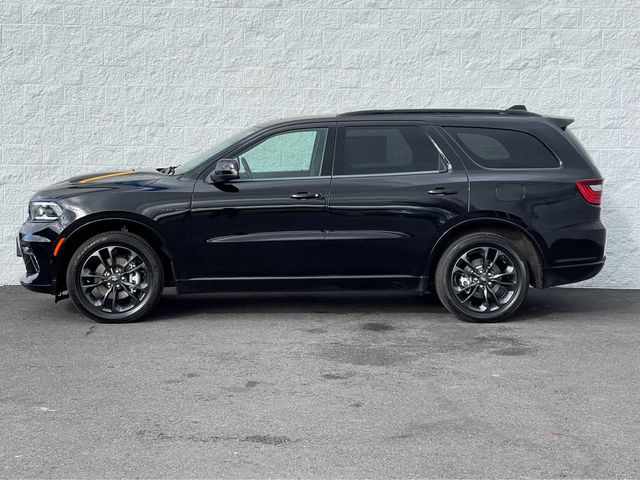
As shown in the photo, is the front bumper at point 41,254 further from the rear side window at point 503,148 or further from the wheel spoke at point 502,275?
the wheel spoke at point 502,275

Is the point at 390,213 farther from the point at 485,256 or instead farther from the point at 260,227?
the point at 260,227

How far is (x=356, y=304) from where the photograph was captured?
32.1 feet

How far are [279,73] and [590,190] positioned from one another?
3907 millimetres

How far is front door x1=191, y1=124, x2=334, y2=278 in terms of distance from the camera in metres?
8.64

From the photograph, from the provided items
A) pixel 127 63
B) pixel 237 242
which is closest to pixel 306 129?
pixel 237 242

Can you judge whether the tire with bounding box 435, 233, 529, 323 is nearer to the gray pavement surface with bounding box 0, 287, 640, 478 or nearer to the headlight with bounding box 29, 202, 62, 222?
the gray pavement surface with bounding box 0, 287, 640, 478

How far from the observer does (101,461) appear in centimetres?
501

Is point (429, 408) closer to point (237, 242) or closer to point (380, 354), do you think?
point (380, 354)

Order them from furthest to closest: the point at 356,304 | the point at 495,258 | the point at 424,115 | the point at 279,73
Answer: the point at 279,73 < the point at 356,304 < the point at 424,115 < the point at 495,258

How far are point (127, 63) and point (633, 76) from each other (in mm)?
5511

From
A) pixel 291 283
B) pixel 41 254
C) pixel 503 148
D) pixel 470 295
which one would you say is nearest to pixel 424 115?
pixel 503 148

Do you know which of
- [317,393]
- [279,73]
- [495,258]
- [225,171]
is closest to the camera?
[317,393]

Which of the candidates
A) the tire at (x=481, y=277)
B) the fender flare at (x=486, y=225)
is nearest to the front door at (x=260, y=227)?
the fender flare at (x=486, y=225)

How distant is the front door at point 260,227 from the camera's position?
8.64 m
